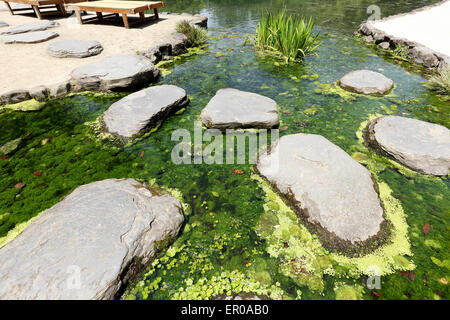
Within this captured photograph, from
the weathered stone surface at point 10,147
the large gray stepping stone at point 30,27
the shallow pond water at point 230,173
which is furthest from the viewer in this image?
the large gray stepping stone at point 30,27

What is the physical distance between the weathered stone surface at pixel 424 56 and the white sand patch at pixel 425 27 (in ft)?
1.27

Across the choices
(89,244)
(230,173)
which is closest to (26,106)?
(89,244)

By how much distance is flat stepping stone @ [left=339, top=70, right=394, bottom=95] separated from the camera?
4055 mm

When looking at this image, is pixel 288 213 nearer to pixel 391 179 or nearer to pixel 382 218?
pixel 382 218

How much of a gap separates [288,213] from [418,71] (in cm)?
514

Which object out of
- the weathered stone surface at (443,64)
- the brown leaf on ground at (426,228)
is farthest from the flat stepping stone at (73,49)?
the weathered stone surface at (443,64)

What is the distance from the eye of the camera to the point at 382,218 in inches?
79.2

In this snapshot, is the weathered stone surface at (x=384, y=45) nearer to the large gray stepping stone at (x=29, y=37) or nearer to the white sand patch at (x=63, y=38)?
the white sand patch at (x=63, y=38)

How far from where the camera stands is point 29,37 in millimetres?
Answer: 6102

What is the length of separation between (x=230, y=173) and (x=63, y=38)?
7131 mm

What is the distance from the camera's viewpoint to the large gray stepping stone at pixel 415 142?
8.23 feet

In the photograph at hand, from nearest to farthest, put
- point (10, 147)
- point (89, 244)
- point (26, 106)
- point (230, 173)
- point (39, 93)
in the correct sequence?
point (89, 244), point (230, 173), point (10, 147), point (26, 106), point (39, 93)

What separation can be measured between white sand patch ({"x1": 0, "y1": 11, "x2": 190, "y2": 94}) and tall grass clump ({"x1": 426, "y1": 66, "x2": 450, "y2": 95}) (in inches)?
248

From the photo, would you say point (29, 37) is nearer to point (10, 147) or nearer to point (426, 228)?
point (10, 147)
